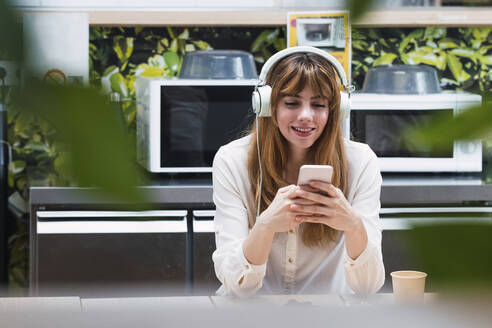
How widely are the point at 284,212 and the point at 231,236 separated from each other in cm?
16

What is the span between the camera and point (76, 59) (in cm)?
14

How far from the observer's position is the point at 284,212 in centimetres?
126

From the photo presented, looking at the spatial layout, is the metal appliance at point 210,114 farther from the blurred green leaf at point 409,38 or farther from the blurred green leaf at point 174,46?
the blurred green leaf at point 409,38

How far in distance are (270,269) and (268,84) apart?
36cm

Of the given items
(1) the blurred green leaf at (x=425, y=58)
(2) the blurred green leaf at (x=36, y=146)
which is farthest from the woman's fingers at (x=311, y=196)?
(1) the blurred green leaf at (x=425, y=58)

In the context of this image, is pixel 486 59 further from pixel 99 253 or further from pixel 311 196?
pixel 311 196

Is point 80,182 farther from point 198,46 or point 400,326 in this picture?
point 198,46

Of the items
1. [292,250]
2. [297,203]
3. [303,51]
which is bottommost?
[292,250]

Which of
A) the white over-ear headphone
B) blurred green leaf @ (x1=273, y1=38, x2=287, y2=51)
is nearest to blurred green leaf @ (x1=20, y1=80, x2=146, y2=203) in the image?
the white over-ear headphone

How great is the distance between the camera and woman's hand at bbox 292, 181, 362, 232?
1222 mm

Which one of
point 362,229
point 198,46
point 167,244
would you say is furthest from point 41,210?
point 362,229

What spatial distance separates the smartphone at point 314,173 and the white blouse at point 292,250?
0.64ft

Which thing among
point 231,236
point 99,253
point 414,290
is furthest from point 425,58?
point 414,290

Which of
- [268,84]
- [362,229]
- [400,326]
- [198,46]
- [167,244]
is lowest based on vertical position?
[167,244]
